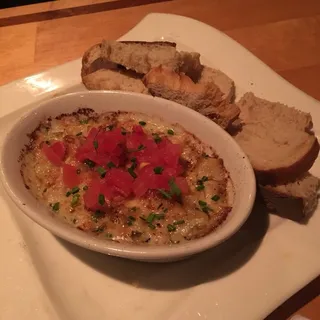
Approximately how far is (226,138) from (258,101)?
18.0 inches

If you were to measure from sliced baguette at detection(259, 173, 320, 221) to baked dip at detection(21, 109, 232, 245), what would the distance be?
0.68ft

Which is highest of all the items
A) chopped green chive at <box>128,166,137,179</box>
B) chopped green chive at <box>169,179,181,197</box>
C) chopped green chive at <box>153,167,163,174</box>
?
chopped green chive at <box>153,167,163,174</box>

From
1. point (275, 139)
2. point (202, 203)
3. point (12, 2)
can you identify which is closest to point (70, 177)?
point (202, 203)

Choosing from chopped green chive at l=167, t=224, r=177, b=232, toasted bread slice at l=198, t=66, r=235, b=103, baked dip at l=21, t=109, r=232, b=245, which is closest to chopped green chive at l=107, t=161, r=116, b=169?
baked dip at l=21, t=109, r=232, b=245

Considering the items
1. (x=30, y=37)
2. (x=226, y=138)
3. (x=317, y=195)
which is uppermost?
(x=226, y=138)

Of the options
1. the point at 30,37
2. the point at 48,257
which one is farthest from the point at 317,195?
the point at 30,37

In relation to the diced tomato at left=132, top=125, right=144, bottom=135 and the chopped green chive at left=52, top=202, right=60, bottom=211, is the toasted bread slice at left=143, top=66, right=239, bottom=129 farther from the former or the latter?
the chopped green chive at left=52, top=202, right=60, bottom=211

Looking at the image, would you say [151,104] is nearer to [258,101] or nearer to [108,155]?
[108,155]

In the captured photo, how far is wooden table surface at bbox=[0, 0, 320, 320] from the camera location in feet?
9.37

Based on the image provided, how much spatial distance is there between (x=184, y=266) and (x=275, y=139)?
29.1 inches

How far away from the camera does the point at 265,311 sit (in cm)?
159

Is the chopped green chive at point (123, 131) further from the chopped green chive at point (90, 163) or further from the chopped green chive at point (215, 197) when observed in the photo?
the chopped green chive at point (215, 197)

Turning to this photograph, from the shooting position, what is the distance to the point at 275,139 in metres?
2.09

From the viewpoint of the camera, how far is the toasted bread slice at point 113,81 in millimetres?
2305
